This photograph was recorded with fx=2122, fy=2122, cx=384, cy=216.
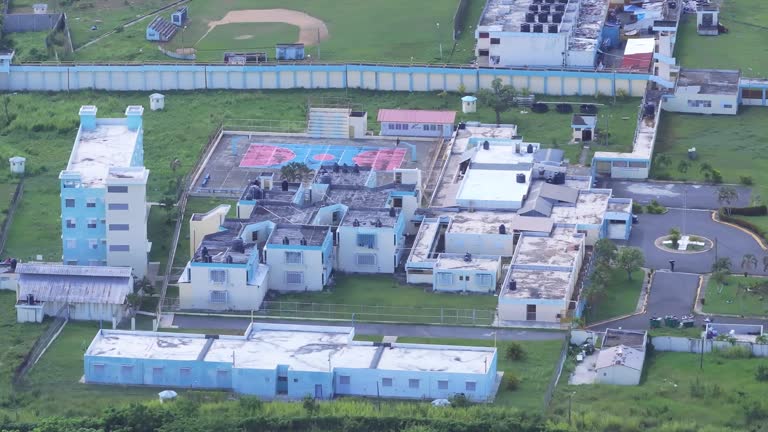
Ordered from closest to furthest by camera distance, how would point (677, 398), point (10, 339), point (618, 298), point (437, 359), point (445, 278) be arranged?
point (677, 398) → point (437, 359) → point (10, 339) → point (618, 298) → point (445, 278)

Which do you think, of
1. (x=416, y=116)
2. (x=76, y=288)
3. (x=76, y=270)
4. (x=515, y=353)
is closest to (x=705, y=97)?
(x=416, y=116)

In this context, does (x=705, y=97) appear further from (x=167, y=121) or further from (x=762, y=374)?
(x=762, y=374)

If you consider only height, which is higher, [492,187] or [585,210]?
[492,187]

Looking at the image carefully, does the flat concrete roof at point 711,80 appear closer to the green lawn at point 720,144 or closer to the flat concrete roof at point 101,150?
the green lawn at point 720,144

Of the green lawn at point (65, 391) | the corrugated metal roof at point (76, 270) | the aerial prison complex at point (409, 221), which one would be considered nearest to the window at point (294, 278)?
the aerial prison complex at point (409, 221)

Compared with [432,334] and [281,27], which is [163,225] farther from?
[281,27]

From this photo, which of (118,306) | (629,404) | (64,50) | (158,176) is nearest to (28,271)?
(118,306)
